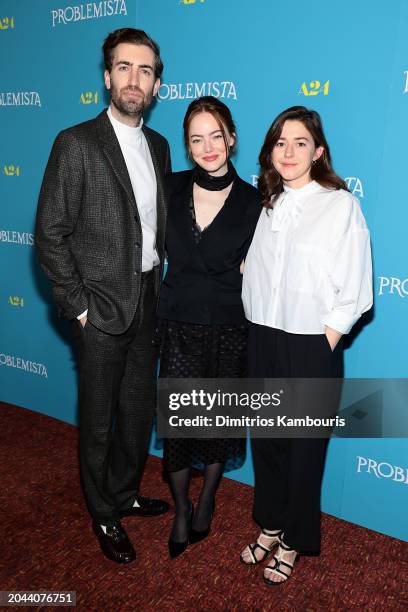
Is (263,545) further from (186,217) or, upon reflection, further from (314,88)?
(314,88)

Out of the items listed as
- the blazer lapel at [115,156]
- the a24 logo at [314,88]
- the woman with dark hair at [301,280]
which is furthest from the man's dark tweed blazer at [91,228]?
the a24 logo at [314,88]

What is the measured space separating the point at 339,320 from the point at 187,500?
1.15m

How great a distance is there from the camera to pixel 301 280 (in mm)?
2131

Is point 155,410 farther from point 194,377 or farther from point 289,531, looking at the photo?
point 289,531

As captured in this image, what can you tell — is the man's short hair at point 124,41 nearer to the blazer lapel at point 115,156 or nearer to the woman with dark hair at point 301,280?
the blazer lapel at point 115,156

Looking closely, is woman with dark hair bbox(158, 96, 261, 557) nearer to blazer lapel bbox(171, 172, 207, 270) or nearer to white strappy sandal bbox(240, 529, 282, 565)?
blazer lapel bbox(171, 172, 207, 270)

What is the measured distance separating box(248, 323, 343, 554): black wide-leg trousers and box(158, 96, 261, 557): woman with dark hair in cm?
15

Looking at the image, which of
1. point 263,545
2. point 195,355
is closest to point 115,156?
point 195,355

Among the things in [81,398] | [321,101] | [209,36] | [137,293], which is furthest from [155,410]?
[209,36]

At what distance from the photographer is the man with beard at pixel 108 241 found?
2236 mm

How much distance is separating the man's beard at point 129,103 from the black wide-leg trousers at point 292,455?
105 cm

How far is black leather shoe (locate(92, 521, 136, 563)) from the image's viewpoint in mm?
2418

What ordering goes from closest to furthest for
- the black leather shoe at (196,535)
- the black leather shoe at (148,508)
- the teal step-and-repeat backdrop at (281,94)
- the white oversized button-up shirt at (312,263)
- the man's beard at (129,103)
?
the white oversized button-up shirt at (312,263), the man's beard at (129,103), the teal step-and-repeat backdrop at (281,94), the black leather shoe at (196,535), the black leather shoe at (148,508)

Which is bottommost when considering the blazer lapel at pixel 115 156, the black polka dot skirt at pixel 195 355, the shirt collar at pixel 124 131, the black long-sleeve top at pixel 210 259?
the black polka dot skirt at pixel 195 355
